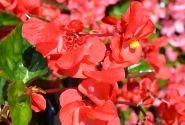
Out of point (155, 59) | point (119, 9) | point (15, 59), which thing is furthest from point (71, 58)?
point (119, 9)

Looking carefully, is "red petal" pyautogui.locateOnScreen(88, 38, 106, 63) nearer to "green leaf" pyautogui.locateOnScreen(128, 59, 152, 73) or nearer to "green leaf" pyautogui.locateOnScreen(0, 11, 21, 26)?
"green leaf" pyautogui.locateOnScreen(0, 11, 21, 26)

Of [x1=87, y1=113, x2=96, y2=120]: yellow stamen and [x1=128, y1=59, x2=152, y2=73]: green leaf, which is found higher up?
[x1=87, y1=113, x2=96, y2=120]: yellow stamen

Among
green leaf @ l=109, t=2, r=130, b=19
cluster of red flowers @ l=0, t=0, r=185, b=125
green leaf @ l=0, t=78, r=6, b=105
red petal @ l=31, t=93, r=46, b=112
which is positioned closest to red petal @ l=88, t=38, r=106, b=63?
cluster of red flowers @ l=0, t=0, r=185, b=125

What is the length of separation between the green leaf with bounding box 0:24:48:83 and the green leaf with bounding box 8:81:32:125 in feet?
0.23

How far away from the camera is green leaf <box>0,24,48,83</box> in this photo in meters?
0.90

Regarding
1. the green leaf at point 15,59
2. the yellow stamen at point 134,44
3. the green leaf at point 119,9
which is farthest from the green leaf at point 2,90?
the green leaf at point 119,9

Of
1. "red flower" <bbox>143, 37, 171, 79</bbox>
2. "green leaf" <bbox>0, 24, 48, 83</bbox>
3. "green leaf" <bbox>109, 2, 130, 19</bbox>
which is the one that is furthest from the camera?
"green leaf" <bbox>109, 2, 130, 19</bbox>

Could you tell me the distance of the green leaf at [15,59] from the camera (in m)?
0.90

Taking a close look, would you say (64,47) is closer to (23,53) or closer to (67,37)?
(67,37)

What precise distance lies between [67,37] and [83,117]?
132mm

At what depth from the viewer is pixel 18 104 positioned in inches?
32.3

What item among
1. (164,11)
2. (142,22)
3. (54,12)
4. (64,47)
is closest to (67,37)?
(64,47)

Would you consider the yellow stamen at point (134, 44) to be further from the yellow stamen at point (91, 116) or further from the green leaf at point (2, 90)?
the green leaf at point (2, 90)

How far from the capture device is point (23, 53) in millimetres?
948
